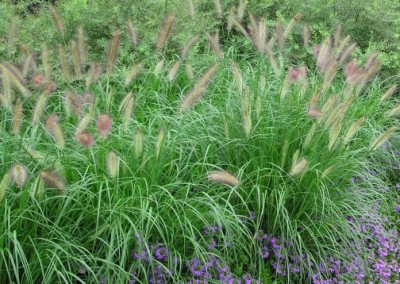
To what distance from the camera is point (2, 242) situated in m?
2.63

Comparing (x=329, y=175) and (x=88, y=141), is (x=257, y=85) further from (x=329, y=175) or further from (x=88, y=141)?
(x=88, y=141)

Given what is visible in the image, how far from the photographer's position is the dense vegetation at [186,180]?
281cm

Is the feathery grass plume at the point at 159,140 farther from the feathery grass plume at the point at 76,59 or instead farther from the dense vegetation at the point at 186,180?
the feathery grass plume at the point at 76,59

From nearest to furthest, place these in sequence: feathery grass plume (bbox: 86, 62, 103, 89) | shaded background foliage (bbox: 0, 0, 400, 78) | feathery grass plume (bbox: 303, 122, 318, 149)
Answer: feathery grass plume (bbox: 303, 122, 318, 149)
feathery grass plume (bbox: 86, 62, 103, 89)
shaded background foliage (bbox: 0, 0, 400, 78)

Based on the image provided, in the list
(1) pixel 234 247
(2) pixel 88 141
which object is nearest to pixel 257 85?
(1) pixel 234 247

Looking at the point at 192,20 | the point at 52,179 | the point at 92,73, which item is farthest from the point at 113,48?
the point at 192,20

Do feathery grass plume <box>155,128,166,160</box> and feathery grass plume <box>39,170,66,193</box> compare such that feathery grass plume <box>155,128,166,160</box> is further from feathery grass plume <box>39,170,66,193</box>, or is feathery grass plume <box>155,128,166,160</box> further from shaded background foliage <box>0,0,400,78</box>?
shaded background foliage <box>0,0,400,78</box>

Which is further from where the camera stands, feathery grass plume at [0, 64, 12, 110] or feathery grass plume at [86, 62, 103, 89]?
feathery grass plume at [86, 62, 103, 89]

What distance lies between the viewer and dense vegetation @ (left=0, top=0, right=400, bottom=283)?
9.23ft

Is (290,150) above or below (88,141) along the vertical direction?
below

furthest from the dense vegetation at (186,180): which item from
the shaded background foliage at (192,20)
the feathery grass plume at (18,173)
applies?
the shaded background foliage at (192,20)

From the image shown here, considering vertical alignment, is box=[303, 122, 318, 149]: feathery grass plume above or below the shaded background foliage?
above

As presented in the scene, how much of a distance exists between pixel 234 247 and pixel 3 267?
1.14 metres

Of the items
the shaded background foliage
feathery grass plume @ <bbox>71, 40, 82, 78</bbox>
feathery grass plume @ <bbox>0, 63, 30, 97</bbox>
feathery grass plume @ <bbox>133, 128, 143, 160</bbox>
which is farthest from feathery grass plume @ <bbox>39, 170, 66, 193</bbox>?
the shaded background foliage
